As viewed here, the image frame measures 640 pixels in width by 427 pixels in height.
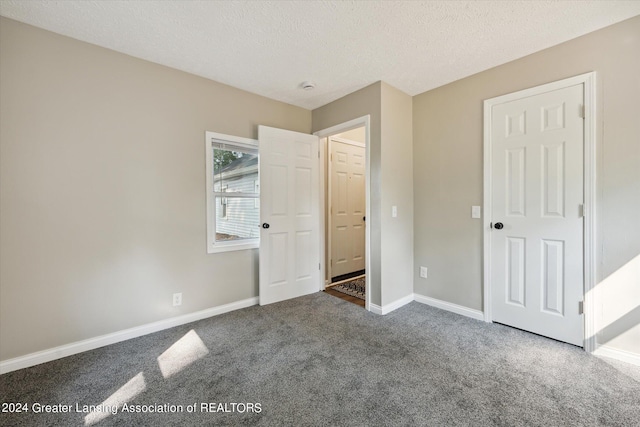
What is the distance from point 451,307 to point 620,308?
1273mm

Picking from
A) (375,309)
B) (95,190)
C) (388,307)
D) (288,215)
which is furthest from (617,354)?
(95,190)

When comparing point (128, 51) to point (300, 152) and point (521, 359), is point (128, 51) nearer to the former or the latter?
point (300, 152)

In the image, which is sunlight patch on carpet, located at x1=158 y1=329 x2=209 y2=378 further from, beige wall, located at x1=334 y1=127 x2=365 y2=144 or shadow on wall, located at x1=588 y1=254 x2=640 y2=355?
beige wall, located at x1=334 y1=127 x2=365 y2=144

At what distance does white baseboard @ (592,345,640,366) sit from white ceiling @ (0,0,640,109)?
2399mm

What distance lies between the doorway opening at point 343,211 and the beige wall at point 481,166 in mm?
1093

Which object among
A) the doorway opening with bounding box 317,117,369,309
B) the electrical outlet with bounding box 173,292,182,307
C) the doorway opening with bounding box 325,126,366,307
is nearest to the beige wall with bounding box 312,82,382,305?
the doorway opening with bounding box 317,117,369,309

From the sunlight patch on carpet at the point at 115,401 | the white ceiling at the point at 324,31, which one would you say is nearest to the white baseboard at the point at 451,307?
the white ceiling at the point at 324,31

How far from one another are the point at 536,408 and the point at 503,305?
1.19 meters

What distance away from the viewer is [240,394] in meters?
1.69

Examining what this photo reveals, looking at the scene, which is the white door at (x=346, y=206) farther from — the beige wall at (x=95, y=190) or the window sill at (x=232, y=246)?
the beige wall at (x=95, y=190)

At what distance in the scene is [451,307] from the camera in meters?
2.96

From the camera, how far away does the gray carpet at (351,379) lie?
1513mm

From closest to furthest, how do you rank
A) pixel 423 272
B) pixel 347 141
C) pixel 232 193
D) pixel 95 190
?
pixel 95 190 < pixel 232 193 < pixel 423 272 < pixel 347 141

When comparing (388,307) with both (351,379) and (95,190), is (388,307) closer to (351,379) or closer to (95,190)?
(351,379)
